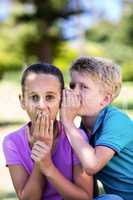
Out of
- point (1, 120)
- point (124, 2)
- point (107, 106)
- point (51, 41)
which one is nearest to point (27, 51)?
point (51, 41)

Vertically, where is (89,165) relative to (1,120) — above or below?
above

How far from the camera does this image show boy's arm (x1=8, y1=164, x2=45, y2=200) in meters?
3.44

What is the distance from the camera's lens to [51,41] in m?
35.6

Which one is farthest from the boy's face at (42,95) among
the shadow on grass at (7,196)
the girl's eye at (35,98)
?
Answer: the shadow on grass at (7,196)

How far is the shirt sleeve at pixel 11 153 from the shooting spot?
355cm

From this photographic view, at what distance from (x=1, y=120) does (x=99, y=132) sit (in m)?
12.9

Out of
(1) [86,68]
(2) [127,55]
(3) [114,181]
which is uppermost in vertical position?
(1) [86,68]

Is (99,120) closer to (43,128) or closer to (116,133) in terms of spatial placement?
(116,133)

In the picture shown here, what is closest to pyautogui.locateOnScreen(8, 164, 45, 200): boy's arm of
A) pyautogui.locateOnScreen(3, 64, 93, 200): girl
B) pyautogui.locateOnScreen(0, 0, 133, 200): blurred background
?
pyautogui.locateOnScreen(3, 64, 93, 200): girl

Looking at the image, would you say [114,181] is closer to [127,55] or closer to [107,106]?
[107,106]

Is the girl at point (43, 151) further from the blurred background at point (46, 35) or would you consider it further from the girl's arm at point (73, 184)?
the blurred background at point (46, 35)

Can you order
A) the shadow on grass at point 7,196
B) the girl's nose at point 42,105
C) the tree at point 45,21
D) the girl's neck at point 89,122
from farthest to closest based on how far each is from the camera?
the tree at point 45,21 → the shadow on grass at point 7,196 → the girl's neck at point 89,122 → the girl's nose at point 42,105

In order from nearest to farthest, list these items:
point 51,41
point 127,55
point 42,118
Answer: point 42,118, point 51,41, point 127,55

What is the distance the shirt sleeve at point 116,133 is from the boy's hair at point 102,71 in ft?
0.56
